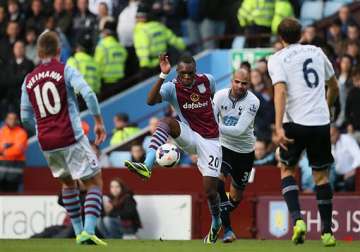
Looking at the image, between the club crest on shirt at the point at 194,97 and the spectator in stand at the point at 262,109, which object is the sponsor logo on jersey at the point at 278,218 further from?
the club crest on shirt at the point at 194,97

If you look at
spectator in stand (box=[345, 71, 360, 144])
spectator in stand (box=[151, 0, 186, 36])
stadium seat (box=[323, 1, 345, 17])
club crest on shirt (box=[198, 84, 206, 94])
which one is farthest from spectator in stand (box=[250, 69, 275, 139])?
club crest on shirt (box=[198, 84, 206, 94])

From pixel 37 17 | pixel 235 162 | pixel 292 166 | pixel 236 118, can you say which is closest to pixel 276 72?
pixel 292 166

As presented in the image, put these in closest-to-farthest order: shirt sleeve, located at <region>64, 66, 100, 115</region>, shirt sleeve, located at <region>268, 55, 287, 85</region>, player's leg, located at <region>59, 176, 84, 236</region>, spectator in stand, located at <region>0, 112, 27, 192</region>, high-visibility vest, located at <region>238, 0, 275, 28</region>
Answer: shirt sleeve, located at <region>268, 55, 287, 85</region>
shirt sleeve, located at <region>64, 66, 100, 115</region>
player's leg, located at <region>59, 176, 84, 236</region>
spectator in stand, located at <region>0, 112, 27, 192</region>
high-visibility vest, located at <region>238, 0, 275, 28</region>

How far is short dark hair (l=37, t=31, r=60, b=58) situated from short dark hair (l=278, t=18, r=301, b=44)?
2462 mm

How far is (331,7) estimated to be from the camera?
25.0m

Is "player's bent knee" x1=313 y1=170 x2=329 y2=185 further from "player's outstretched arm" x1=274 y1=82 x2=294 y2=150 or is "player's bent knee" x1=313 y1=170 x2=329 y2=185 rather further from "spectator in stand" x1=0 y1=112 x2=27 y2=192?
"spectator in stand" x1=0 y1=112 x2=27 y2=192

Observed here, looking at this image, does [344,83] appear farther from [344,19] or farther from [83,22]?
[83,22]

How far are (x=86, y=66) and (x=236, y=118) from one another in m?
9.04

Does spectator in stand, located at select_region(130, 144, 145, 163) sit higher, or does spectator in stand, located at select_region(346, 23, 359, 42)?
spectator in stand, located at select_region(346, 23, 359, 42)

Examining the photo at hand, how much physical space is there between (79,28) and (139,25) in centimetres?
176

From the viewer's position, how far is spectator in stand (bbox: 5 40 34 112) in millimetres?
24734

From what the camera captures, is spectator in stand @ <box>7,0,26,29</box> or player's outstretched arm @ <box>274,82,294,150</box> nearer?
player's outstretched arm @ <box>274,82,294,150</box>

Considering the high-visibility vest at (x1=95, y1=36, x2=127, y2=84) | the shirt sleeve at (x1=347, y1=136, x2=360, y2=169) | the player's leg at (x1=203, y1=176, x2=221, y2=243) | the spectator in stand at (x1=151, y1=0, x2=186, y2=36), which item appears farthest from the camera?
the spectator in stand at (x1=151, y1=0, x2=186, y2=36)

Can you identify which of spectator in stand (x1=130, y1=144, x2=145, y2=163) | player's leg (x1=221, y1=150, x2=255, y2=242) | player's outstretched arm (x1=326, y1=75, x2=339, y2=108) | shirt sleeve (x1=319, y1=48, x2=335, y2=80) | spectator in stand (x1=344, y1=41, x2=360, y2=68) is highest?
shirt sleeve (x1=319, y1=48, x2=335, y2=80)
